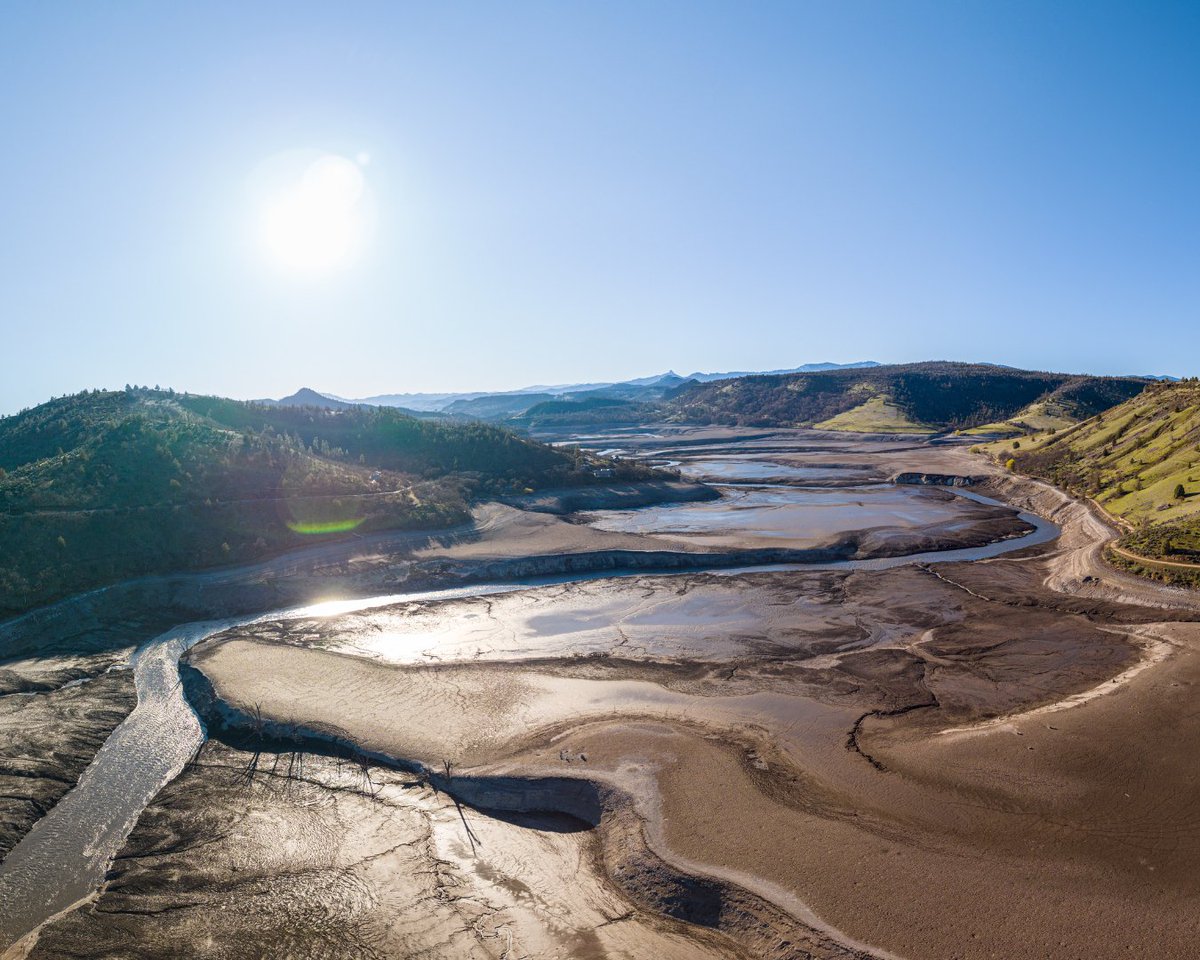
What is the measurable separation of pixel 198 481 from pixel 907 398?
5525 inches

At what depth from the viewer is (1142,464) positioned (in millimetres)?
51438

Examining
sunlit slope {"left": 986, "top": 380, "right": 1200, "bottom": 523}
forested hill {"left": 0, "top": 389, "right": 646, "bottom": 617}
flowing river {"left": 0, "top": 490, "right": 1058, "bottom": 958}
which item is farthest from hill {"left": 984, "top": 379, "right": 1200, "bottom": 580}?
flowing river {"left": 0, "top": 490, "right": 1058, "bottom": 958}

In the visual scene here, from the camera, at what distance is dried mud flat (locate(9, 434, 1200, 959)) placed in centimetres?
1366

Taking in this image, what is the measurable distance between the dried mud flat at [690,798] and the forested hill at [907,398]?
10780cm

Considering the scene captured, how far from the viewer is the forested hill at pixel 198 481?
36812 millimetres

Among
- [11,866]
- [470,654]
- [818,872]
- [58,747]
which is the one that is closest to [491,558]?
[470,654]

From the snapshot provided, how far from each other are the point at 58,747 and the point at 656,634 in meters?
22.1

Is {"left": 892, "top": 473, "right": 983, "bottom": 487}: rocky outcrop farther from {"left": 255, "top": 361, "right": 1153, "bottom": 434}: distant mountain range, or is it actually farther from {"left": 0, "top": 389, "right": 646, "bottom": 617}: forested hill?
{"left": 255, "top": 361, "right": 1153, "bottom": 434}: distant mountain range

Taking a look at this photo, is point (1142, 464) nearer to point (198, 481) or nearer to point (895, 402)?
point (198, 481)

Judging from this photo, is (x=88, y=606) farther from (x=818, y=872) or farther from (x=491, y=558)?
(x=818, y=872)

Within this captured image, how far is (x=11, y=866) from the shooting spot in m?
16.4

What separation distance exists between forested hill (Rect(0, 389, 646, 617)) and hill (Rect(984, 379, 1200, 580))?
40749mm

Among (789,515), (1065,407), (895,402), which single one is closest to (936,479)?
(789,515)

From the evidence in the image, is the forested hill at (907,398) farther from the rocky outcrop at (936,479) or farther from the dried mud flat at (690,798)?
the dried mud flat at (690,798)
